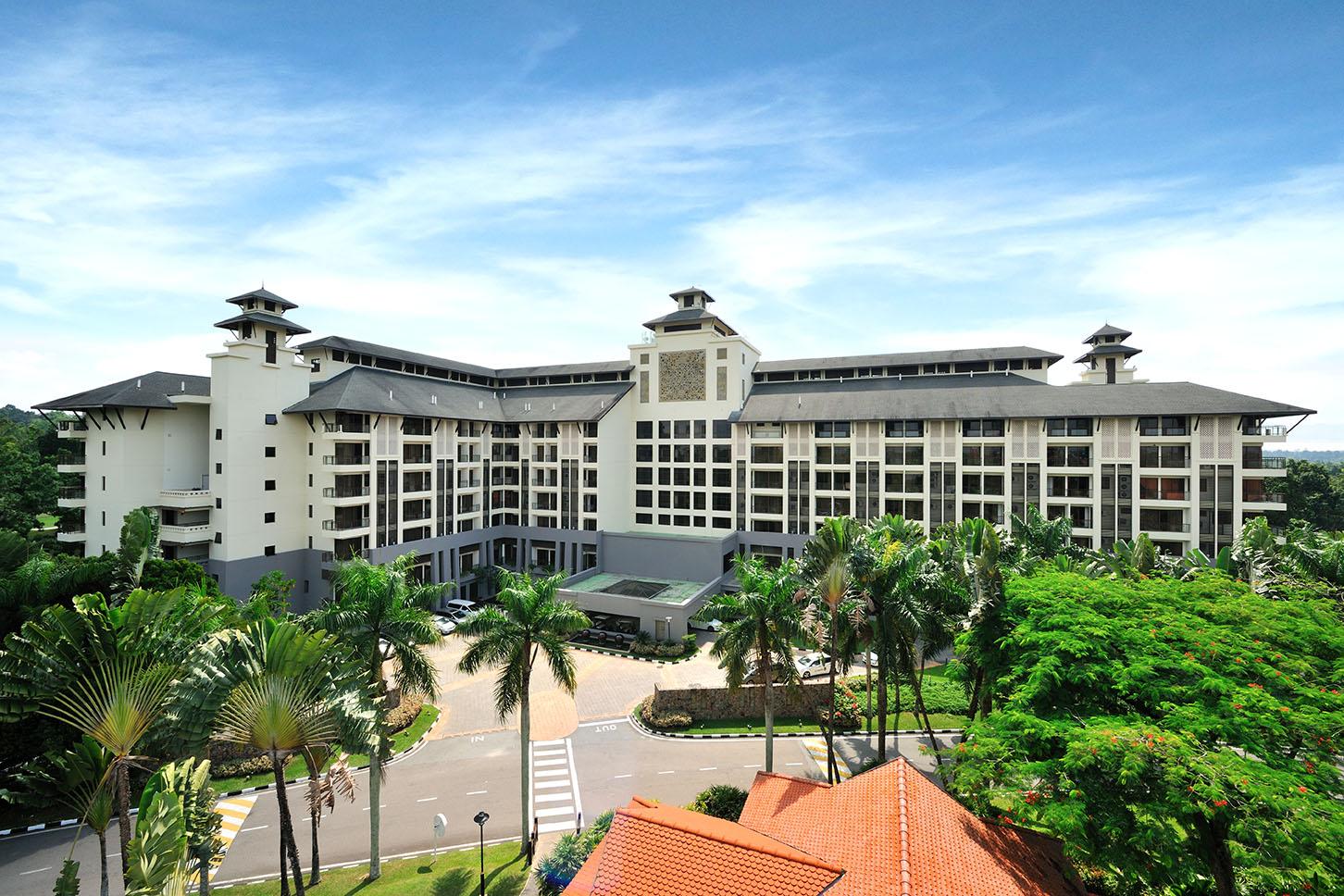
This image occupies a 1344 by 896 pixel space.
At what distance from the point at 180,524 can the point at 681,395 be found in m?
42.0

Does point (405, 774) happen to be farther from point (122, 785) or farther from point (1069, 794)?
point (1069, 794)

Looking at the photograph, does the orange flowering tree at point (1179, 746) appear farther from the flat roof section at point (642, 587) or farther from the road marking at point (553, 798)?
the flat roof section at point (642, 587)

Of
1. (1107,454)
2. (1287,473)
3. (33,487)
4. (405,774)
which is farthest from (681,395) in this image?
(1287,473)

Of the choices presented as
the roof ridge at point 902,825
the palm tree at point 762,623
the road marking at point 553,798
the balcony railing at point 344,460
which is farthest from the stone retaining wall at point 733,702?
the balcony railing at point 344,460

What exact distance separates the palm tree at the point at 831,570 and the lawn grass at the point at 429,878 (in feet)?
40.3

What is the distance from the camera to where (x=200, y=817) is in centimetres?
1582

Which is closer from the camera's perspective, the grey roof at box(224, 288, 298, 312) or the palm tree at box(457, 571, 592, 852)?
the palm tree at box(457, 571, 592, 852)

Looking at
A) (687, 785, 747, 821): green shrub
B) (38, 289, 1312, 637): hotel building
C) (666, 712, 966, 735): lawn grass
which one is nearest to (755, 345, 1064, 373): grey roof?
(38, 289, 1312, 637): hotel building

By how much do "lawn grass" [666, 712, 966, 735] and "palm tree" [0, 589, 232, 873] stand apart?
23.0 m

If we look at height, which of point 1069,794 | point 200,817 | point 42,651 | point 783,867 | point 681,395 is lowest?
point 200,817

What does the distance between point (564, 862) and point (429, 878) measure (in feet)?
15.9

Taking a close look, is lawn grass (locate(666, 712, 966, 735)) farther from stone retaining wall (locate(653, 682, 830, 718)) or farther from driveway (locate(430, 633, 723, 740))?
driveway (locate(430, 633, 723, 740))

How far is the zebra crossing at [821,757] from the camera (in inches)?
1069

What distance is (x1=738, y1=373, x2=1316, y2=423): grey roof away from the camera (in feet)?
145
